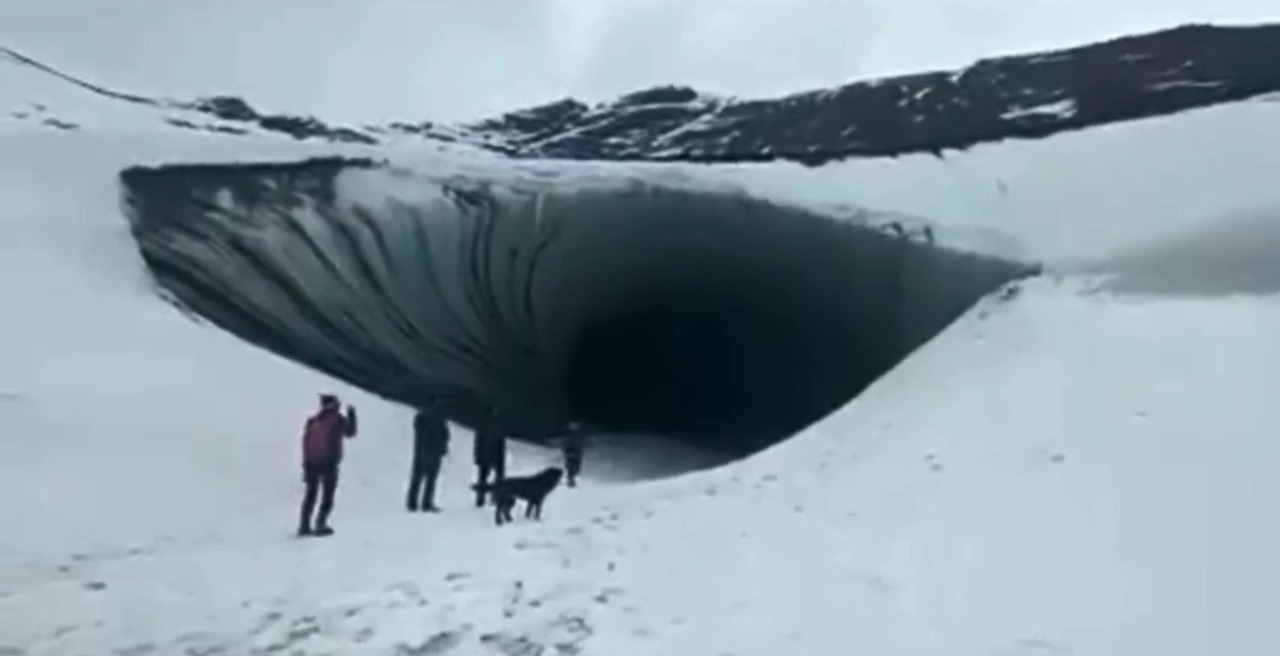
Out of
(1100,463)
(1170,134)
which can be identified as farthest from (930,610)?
(1170,134)

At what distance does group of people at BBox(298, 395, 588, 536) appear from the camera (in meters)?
14.1

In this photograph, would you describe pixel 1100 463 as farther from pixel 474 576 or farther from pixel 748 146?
pixel 748 146

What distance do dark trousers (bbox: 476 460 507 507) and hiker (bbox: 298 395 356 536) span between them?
1.41 meters

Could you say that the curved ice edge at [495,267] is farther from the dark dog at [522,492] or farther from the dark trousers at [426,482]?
the dark dog at [522,492]

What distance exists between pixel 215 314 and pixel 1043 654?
1244 cm

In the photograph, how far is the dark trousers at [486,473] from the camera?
1538cm

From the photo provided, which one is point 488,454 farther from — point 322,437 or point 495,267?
point 495,267

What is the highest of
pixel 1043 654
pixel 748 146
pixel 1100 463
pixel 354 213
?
pixel 748 146

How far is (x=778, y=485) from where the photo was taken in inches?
593

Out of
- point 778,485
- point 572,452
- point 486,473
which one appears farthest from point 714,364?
point 778,485

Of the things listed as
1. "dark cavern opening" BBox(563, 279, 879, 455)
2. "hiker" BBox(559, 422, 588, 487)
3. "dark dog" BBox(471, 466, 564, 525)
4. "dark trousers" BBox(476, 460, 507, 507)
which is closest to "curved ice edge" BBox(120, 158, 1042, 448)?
"dark cavern opening" BBox(563, 279, 879, 455)

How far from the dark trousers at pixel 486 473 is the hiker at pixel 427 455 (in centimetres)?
39

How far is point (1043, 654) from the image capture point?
9.70 meters

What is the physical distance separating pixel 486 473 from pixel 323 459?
248cm
